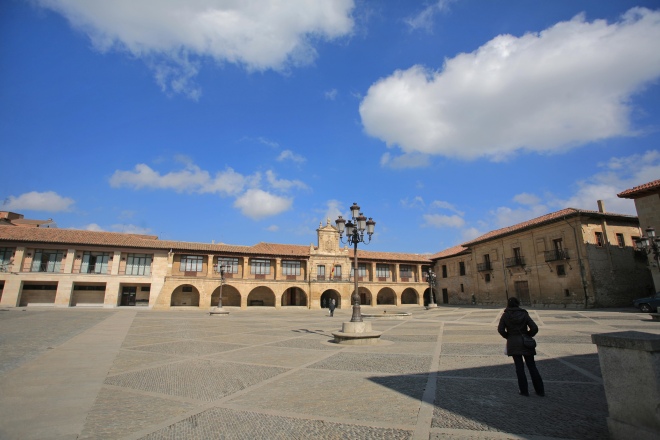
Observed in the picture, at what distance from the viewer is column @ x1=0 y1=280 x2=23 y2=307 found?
96.3ft

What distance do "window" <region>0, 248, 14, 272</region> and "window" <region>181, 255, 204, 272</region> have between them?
14.2 m

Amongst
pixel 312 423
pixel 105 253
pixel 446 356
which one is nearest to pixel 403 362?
pixel 446 356

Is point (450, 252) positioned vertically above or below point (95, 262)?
above

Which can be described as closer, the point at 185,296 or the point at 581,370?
the point at 581,370

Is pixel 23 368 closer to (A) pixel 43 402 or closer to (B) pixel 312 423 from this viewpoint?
(A) pixel 43 402

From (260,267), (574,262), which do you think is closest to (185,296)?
(260,267)

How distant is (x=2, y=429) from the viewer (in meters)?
3.38

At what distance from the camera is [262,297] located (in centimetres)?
4044

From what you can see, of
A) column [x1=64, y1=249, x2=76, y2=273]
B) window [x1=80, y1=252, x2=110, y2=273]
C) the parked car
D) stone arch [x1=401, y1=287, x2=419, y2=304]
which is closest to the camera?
the parked car

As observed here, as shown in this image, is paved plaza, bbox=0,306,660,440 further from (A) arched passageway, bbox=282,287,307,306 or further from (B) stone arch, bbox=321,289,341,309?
(B) stone arch, bbox=321,289,341,309

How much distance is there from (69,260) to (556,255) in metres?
42.8

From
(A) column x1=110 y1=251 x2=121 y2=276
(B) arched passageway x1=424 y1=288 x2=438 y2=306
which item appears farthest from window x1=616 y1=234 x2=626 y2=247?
(A) column x1=110 y1=251 x2=121 y2=276

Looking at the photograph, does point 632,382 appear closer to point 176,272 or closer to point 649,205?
point 649,205

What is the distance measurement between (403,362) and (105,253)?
35.2 m
